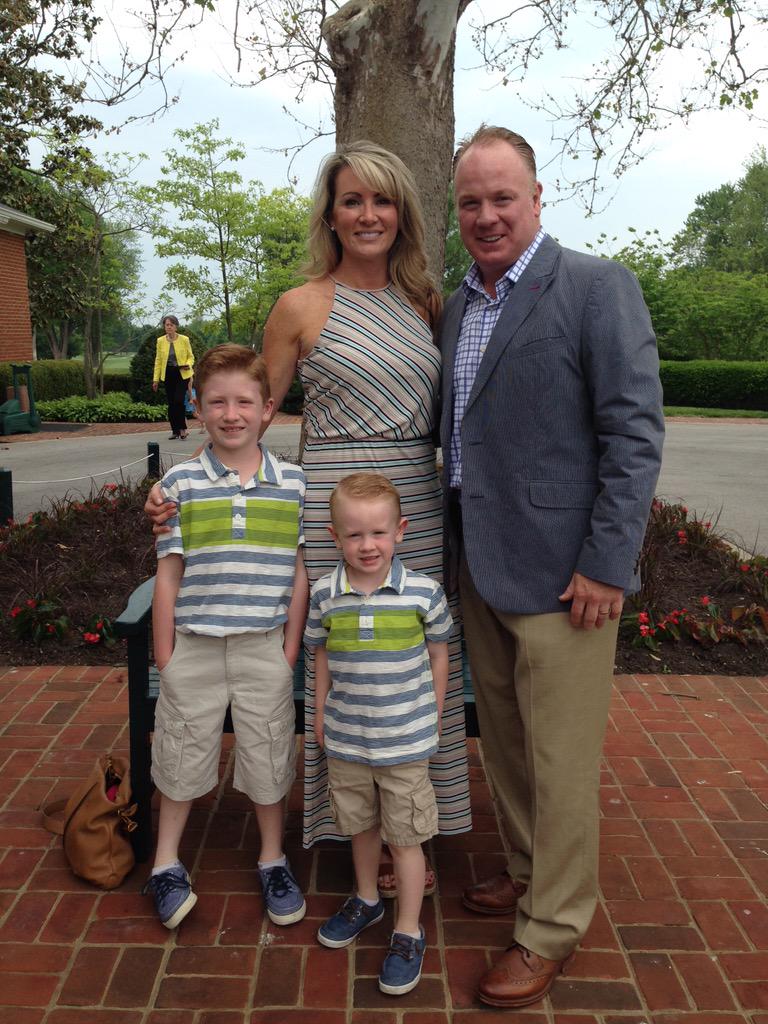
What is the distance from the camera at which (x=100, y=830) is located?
2848 millimetres

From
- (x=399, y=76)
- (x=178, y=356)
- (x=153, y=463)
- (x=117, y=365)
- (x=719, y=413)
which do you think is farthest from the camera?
(x=117, y=365)

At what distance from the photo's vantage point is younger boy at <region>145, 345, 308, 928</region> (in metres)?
2.56

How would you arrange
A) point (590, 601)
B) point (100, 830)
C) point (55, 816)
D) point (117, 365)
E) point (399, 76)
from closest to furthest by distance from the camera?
point (590, 601) < point (100, 830) < point (55, 816) < point (399, 76) < point (117, 365)

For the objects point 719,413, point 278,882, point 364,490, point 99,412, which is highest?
point 364,490

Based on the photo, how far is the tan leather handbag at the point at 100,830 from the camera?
2.83 meters

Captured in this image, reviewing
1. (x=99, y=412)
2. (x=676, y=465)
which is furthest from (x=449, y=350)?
(x=99, y=412)

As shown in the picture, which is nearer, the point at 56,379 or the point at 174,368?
the point at 174,368

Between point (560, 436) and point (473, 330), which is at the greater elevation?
point (473, 330)

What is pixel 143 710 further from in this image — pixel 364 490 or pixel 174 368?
pixel 174 368

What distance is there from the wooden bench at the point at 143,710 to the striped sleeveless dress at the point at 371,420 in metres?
0.24

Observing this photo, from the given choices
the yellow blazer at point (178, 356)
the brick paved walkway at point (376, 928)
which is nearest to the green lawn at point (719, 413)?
the yellow blazer at point (178, 356)

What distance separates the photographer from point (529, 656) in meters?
2.39

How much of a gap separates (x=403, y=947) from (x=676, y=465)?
11324mm

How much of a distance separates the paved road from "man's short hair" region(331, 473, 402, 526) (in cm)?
588
